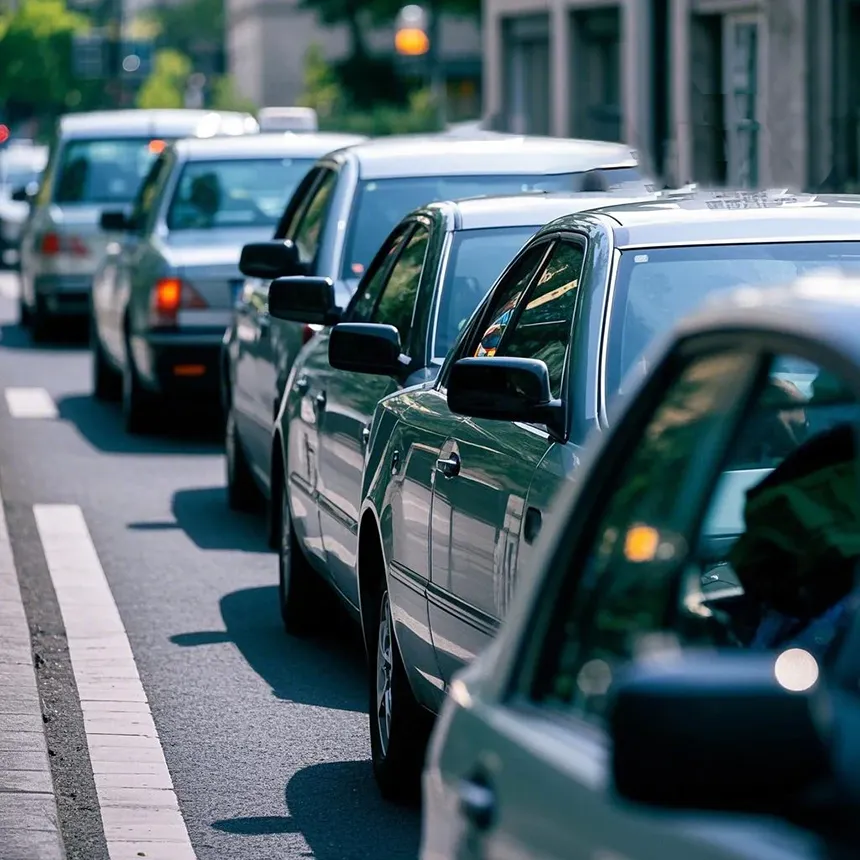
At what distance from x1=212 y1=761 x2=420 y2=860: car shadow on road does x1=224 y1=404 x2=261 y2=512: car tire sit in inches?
194

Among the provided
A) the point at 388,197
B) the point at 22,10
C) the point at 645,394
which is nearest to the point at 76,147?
the point at 388,197

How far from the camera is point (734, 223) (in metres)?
5.76

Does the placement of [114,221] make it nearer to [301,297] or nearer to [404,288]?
[301,297]

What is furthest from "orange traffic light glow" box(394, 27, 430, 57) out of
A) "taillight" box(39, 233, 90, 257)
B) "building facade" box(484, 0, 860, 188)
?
"taillight" box(39, 233, 90, 257)

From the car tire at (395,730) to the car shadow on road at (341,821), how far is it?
7 centimetres

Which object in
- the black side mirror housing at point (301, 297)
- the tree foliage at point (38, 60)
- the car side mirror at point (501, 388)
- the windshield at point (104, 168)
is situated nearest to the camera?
the car side mirror at point (501, 388)

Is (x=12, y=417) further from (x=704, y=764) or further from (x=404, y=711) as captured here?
(x=704, y=764)

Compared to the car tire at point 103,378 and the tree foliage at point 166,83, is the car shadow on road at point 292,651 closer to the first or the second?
the car tire at point 103,378

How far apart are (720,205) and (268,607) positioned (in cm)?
373

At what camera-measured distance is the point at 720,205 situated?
5969mm

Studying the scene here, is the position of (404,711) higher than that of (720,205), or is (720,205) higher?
(720,205)

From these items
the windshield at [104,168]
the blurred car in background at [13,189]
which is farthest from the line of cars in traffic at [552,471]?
the blurred car in background at [13,189]

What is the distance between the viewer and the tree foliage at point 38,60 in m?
107

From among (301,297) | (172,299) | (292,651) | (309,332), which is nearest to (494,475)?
(292,651)
